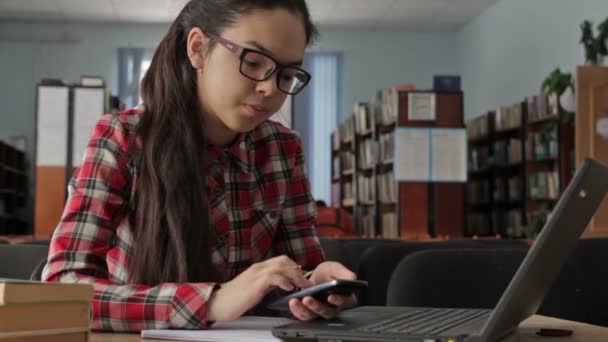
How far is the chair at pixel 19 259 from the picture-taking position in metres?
1.86

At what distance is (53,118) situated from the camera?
29.3ft

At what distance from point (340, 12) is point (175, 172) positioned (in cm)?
1129

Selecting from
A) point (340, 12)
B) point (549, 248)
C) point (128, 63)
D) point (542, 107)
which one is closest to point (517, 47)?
point (542, 107)

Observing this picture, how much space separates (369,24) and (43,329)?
493 inches

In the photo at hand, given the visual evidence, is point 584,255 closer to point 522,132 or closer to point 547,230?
point 547,230

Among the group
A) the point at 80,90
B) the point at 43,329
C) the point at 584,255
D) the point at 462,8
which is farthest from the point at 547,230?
the point at 462,8

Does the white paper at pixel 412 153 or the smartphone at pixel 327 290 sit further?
the white paper at pixel 412 153

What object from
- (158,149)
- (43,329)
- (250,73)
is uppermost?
(250,73)

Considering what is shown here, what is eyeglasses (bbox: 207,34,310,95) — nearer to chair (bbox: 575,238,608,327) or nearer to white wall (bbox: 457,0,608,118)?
chair (bbox: 575,238,608,327)

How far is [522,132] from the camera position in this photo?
9.62m

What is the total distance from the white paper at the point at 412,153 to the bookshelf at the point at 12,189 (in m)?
5.99

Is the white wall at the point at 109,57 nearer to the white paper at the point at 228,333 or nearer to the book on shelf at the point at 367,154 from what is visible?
the book on shelf at the point at 367,154

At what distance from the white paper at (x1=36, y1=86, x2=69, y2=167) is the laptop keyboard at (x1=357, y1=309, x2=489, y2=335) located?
27.0ft

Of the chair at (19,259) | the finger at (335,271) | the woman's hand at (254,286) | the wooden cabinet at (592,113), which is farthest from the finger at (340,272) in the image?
the wooden cabinet at (592,113)
